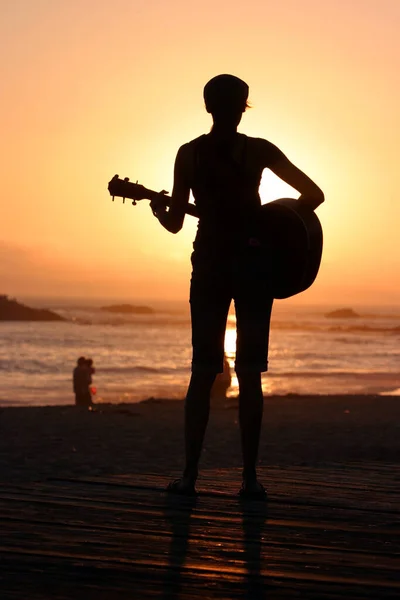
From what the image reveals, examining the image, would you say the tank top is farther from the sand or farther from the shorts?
the sand

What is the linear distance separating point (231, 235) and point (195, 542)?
5.69 ft

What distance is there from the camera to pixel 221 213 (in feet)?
15.2

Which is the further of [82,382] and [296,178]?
[82,382]

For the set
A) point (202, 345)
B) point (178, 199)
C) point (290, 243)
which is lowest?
point (202, 345)

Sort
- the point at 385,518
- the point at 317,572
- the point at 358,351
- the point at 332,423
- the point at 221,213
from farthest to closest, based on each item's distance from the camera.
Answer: the point at 358,351 < the point at 332,423 < the point at 221,213 < the point at 385,518 < the point at 317,572

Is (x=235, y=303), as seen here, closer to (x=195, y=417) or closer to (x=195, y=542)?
(x=195, y=417)

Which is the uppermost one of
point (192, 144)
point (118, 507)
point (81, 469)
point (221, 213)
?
point (192, 144)

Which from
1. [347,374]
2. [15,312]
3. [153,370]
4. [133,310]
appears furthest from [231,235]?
[133,310]

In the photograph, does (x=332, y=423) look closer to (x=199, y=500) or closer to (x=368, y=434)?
(x=368, y=434)

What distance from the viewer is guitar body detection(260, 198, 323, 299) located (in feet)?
15.7

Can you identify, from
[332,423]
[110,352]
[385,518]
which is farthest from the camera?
[110,352]

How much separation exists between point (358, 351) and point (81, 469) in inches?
1879

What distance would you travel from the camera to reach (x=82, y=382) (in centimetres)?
2206

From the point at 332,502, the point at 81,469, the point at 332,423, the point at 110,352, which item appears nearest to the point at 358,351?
the point at 110,352
